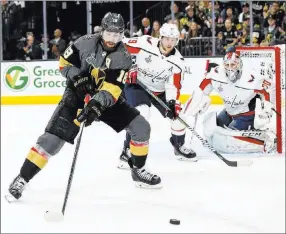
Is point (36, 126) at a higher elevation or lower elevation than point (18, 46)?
lower

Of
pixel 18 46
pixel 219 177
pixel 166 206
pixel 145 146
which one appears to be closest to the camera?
pixel 166 206

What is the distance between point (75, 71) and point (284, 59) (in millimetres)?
1995

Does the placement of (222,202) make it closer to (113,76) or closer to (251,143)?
(113,76)

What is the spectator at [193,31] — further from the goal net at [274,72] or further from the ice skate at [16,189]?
the ice skate at [16,189]

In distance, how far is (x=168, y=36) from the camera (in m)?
3.81

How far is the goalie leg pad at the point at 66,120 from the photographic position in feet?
9.42

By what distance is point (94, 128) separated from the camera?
5.33 meters

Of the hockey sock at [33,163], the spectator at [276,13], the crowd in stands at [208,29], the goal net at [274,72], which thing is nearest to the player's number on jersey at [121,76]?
the hockey sock at [33,163]

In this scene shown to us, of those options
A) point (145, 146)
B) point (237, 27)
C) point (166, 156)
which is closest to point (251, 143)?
point (166, 156)

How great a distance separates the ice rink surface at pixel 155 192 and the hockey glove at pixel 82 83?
1.80ft

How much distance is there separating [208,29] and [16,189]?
5.06 metres

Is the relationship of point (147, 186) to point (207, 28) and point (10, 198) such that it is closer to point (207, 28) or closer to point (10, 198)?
point (10, 198)

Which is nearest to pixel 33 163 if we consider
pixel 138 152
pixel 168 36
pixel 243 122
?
pixel 138 152

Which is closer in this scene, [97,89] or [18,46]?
[97,89]
